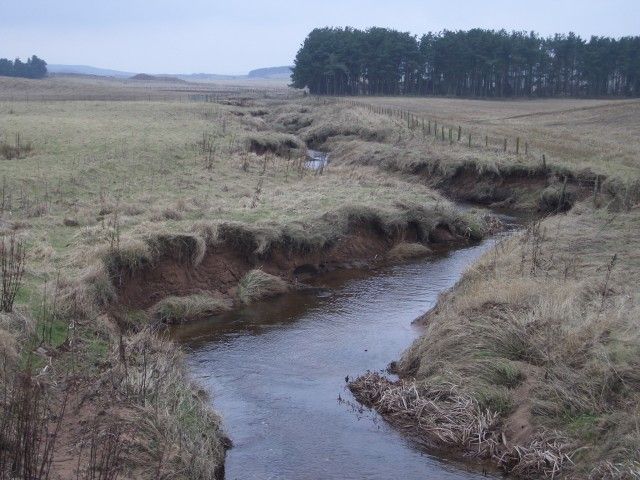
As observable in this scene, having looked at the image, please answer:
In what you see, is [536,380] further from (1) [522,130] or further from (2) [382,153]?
(1) [522,130]

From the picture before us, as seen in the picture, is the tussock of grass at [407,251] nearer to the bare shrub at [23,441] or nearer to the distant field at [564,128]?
the distant field at [564,128]

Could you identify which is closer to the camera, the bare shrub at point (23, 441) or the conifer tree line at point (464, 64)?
the bare shrub at point (23, 441)

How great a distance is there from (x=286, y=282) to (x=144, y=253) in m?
4.22

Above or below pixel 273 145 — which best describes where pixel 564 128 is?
above

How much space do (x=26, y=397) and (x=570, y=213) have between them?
67.9ft

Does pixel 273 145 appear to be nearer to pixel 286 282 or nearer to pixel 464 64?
pixel 286 282

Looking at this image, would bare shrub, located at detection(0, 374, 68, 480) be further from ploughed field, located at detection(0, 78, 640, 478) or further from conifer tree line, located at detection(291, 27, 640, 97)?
conifer tree line, located at detection(291, 27, 640, 97)

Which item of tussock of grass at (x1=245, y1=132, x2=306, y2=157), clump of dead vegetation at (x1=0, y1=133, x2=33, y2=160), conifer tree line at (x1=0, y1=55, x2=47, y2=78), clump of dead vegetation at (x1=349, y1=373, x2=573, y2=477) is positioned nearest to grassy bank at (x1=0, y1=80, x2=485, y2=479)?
clump of dead vegetation at (x1=0, y1=133, x2=33, y2=160)

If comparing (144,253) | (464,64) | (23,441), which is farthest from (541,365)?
(464,64)

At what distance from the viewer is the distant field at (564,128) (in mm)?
38344

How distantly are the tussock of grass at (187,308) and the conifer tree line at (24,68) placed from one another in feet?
559

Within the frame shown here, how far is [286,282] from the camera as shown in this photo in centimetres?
2005

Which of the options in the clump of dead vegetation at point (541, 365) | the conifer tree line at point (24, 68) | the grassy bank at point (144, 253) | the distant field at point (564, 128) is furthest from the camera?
the conifer tree line at point (24, 68)

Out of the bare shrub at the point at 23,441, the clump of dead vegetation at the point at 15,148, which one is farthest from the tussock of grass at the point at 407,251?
the clump of dead vegetation at the point at 15,148
